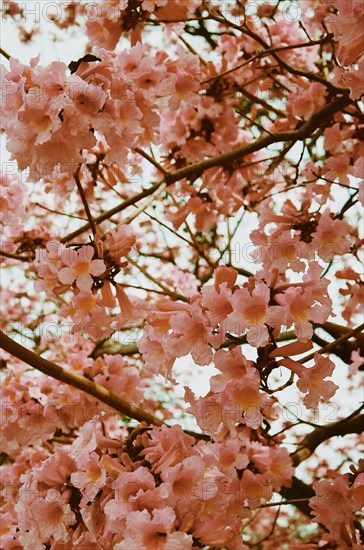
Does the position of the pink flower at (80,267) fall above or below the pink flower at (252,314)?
above

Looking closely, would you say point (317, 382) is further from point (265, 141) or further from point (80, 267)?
point (265, 141)

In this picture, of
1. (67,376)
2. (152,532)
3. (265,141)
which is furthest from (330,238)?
(152,532)

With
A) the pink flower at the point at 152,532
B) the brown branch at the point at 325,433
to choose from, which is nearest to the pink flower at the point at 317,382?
the pink flower at the point at 152,532

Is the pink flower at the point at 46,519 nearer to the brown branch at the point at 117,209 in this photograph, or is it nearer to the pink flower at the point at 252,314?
the pink flower at the point at 252,314

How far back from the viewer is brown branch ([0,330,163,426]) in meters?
2.21

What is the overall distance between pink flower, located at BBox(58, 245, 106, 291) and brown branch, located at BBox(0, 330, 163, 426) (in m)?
0.32

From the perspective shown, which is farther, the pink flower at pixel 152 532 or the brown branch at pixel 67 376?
the brown branch at pixel 67 376

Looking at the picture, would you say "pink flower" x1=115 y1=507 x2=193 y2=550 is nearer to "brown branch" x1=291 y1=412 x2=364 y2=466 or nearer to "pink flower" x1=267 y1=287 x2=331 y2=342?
"pink flower" x1=267 y1=287 x2=331 y2=342

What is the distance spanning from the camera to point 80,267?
8.12ft

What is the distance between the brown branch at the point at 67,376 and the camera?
221 centimetres

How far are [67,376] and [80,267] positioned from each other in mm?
409

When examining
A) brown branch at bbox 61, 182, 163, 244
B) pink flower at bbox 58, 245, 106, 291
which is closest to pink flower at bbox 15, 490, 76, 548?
pink flower at bbox 58, 245, 106, 291

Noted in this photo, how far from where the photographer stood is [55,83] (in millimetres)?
2027

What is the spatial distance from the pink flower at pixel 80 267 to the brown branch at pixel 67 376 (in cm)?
32
